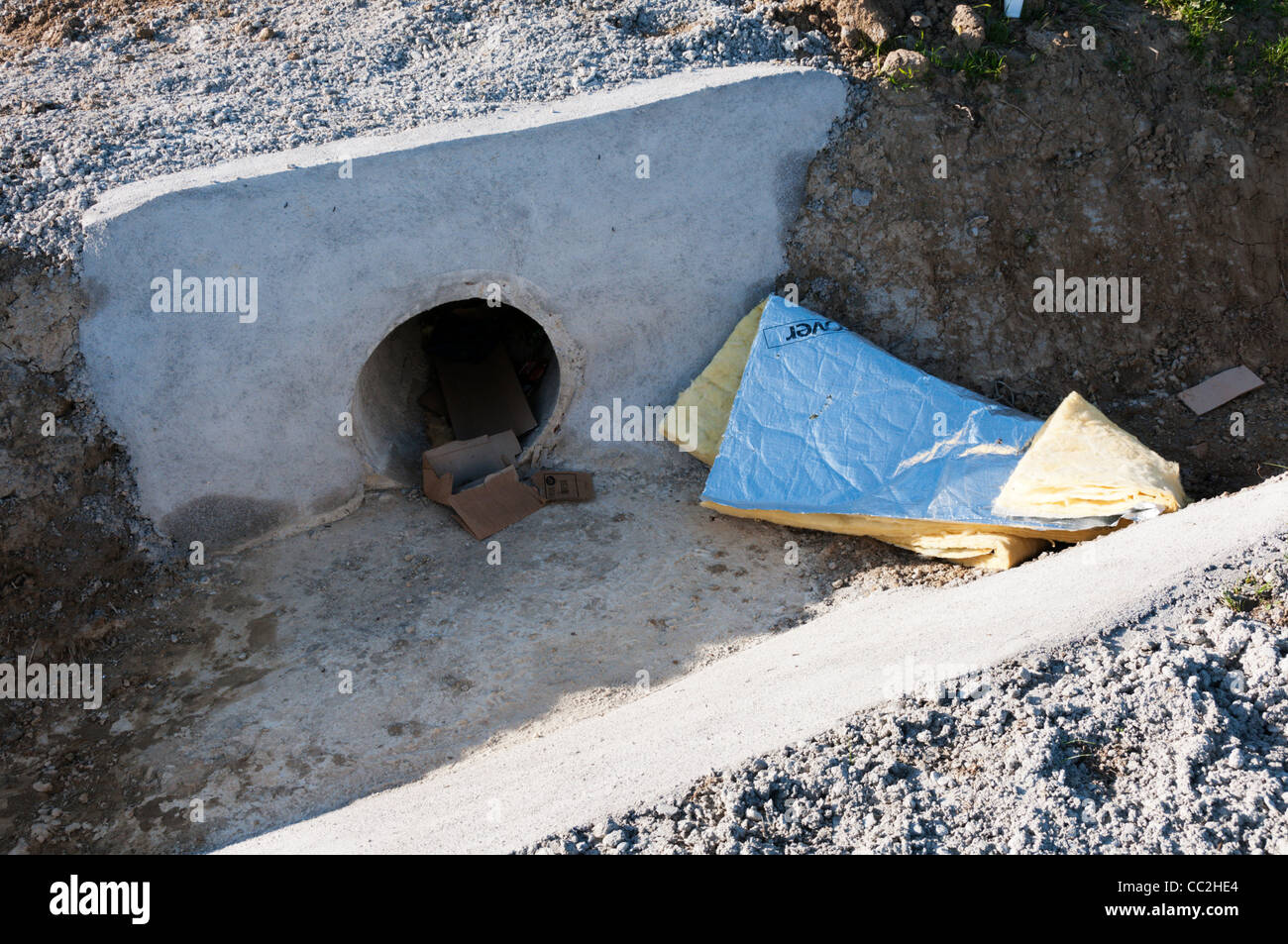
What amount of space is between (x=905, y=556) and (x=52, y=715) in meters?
5.32

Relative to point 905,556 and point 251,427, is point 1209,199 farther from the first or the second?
point 251,427

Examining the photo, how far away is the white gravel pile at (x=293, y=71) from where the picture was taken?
22.0 ft

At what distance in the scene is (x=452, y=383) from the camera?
28.3ft

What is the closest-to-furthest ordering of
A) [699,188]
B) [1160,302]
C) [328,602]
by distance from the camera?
[328,602], [699,188], [1160,302]

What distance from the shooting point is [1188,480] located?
22.7ft

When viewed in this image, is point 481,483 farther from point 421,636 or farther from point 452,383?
point 452,383

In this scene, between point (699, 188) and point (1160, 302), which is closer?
point (699, 188)

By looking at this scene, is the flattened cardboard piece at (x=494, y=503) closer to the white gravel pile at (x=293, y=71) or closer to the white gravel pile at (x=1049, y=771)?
the white gravel pile at (x=293, y=71)

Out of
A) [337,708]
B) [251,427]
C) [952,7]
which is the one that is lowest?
[337,708]

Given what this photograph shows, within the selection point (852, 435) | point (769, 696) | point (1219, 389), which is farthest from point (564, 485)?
point (1219, 389)

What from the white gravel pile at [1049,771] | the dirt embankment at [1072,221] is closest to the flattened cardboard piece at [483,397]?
the dirt embankment at [1072,221]

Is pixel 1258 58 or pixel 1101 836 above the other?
pixel 1258 58

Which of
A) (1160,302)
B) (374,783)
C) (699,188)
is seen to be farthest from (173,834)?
(1160,302)

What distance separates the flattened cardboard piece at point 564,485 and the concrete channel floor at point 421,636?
0.34ft
